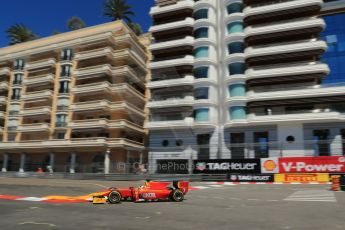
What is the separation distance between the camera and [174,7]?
48.5m

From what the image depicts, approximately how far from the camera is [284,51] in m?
40.3

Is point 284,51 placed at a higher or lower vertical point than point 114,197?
higher

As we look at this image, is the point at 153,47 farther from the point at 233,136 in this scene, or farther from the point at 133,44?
the point at 233,136

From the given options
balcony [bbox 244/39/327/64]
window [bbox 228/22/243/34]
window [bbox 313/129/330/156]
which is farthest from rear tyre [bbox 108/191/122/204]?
window [bbox 228/22/243/34]

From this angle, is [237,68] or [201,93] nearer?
[237,68]

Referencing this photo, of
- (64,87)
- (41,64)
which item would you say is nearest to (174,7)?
(64,87)

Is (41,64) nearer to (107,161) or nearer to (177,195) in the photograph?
(107,161)

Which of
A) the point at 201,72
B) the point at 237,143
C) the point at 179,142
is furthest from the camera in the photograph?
the point at 201,72

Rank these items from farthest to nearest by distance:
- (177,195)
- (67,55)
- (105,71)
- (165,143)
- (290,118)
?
(67,55) → (105,71) → (165,143) → (290,118) → (177,195)

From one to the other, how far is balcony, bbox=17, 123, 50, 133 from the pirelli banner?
35027mm

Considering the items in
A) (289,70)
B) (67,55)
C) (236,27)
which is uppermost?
(236,27)

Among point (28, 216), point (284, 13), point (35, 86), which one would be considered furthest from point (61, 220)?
point (35, 86)

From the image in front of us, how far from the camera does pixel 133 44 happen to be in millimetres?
51031

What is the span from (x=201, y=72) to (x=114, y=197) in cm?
3213
